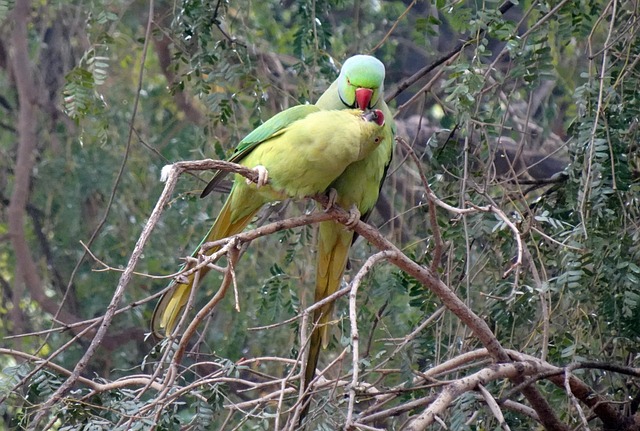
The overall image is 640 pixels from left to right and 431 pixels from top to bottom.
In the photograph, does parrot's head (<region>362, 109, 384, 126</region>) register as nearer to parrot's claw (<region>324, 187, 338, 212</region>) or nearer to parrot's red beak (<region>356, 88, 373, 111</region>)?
parrot's claw (<region>324, 187, 338, 212</region>)

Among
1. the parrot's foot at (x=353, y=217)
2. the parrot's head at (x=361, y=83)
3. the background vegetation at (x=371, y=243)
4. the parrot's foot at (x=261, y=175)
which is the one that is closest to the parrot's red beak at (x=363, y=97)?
the parrot's head at (x=361, y=83)

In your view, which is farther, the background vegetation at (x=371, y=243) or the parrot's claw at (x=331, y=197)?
the parrot's claw at (x=331, y=197)

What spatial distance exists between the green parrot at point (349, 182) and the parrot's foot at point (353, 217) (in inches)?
0.7

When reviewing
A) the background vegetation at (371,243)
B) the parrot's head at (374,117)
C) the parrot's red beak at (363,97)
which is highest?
the parrot's head at (374,117)

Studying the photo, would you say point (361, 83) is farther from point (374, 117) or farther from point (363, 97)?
point (374, 117)

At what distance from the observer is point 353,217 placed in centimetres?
205

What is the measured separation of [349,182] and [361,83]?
0.34m

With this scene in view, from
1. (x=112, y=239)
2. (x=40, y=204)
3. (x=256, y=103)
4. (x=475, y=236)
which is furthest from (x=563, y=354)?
(x=40, y=204)

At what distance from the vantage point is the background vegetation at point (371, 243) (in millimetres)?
1716

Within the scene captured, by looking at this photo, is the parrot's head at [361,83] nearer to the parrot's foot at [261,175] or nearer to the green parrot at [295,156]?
the green parrot at [295,156]

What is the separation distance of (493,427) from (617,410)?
0.27 m

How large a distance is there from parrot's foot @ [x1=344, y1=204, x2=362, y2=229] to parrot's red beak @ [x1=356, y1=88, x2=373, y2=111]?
1.00 feet

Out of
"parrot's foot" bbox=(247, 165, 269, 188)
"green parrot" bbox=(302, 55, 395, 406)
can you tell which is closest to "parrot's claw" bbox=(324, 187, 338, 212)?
"green parrot" bbox=(302, 55, 395, 406)

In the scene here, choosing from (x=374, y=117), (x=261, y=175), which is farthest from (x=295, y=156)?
(x=374, y=117)
